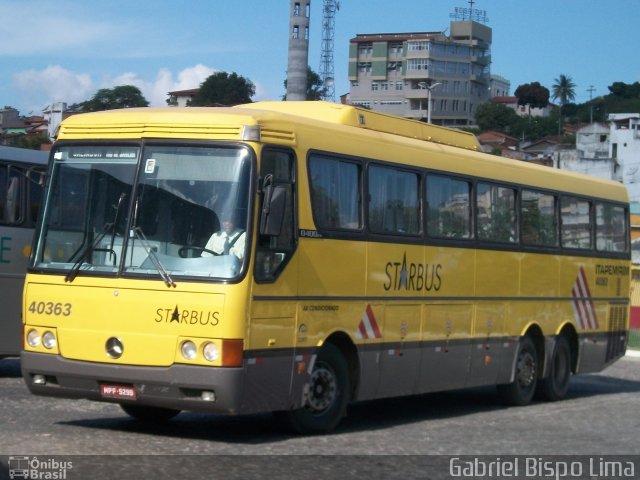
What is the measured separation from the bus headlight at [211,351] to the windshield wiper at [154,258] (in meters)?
0.65

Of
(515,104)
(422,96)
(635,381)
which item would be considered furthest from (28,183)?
(515,104)

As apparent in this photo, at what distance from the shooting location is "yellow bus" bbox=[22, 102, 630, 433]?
1050cm

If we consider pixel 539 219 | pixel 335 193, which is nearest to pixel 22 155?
pixel 335 193

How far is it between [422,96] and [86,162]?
5772 inches

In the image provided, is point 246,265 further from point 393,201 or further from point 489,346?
point 489,346

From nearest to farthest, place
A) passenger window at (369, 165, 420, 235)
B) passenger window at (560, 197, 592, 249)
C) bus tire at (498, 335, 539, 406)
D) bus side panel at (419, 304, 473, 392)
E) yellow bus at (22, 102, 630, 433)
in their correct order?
yellow bus at (22, 102, 630, 433) → passenger window at (369, 165, 420, 235) → bus side panel at (419, 304, 473, 392) → bus tire at (498, 335, 539, 406) → passenger window at (560, 197, 592, 249)

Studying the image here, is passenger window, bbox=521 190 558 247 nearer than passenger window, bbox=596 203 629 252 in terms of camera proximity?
Yes

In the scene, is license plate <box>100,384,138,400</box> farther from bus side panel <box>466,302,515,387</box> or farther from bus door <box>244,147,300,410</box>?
bus side panel <box>466,302,515,387</box>

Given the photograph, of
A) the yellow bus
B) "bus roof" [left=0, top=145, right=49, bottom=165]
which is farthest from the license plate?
"bus roof" [left=0, top=145, right=49, bottom=165]

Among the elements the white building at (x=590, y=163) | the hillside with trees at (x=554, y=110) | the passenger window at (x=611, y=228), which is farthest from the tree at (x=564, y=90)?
the passenger window at (x=611, y=228)

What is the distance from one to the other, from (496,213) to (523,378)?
2.53 meters

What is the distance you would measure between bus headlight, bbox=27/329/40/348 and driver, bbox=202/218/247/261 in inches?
Answer: 74.9

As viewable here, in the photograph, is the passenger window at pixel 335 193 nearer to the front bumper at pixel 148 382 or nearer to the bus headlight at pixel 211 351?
the bus headlight at pixel 211 351

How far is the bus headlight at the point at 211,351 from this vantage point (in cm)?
1031
